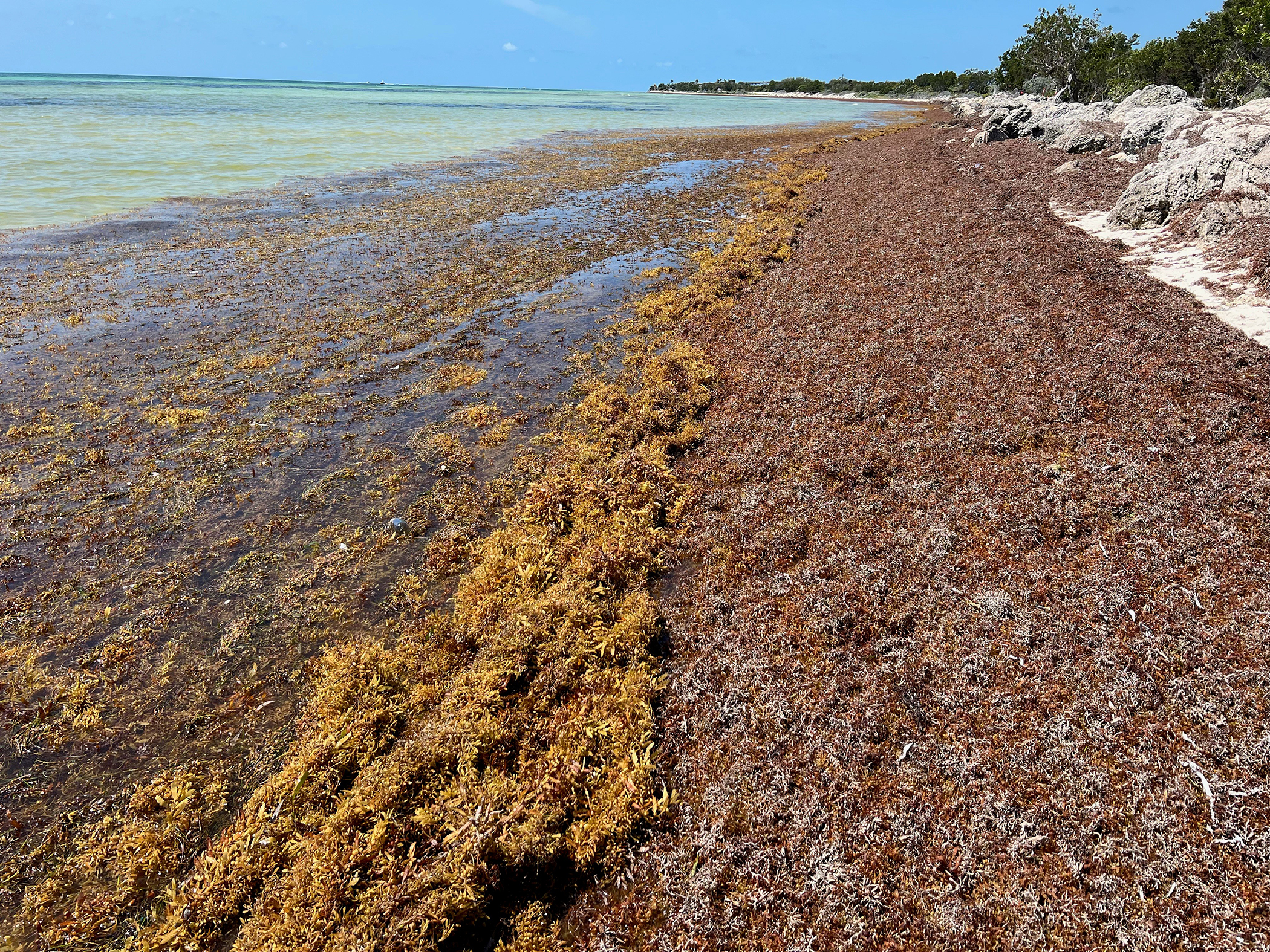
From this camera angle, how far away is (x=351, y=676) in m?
5.29

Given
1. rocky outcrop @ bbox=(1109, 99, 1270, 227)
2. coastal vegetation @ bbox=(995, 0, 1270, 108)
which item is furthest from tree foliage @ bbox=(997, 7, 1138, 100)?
rocky outcrop @ bbox=(1109, 99, 1270, 227)

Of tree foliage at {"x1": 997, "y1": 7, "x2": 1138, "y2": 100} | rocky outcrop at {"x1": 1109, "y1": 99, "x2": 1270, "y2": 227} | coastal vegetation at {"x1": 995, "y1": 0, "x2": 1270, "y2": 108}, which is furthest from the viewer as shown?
tree foliage at {"x1": 997, "y1": 7, "x2": 1138, "y2": 100}

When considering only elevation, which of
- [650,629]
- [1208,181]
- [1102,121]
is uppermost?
[1102,121]

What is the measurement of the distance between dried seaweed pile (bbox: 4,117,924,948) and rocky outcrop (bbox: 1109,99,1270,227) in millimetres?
15259

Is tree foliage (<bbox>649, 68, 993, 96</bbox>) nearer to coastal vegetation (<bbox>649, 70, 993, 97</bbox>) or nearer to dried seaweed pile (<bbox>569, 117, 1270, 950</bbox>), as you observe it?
coastal vegetation (<bbox>649, 70, 993, 97</bbox>)

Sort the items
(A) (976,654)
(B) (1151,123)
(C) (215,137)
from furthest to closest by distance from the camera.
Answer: (C) (215,137)
(B) (1151,123)
(A) (976,654)

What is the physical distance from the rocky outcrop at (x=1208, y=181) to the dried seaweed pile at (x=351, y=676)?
15259mm

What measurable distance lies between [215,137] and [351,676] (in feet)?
192

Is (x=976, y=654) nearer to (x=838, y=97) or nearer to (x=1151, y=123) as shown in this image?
(x=1151, y=123)

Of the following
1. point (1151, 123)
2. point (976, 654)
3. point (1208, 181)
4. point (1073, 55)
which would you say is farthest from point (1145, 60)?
point (976, 654)

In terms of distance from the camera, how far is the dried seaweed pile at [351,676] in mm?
3887

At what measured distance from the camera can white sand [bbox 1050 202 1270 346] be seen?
10.5m

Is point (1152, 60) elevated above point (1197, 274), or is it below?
above

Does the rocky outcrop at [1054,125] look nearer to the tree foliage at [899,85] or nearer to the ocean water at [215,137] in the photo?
the ocean water at [215,137]
